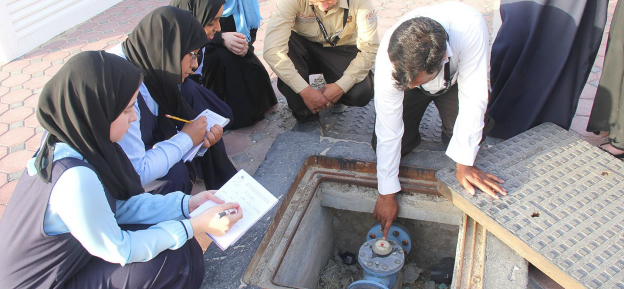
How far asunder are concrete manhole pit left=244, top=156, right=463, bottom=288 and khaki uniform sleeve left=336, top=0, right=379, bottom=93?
0.70m

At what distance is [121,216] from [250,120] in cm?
173

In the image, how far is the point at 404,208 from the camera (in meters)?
2.78

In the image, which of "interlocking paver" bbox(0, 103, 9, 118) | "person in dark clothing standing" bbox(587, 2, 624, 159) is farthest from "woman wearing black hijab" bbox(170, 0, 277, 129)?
"person in dark clothing standing" bbox(587, 2, 624, 159)

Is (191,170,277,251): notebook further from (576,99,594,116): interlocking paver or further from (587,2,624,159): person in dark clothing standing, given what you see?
(576,99,594,116): interlocking paver

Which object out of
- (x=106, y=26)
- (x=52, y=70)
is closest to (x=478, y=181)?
(x=52, y=70)

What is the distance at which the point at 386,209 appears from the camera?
261cm

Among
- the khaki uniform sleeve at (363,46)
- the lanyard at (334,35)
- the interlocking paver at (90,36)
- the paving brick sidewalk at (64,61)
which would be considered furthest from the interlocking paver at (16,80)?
the khaki uniform sleeve at (363,46)

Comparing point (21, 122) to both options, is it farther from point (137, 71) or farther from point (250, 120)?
point (137, 71)

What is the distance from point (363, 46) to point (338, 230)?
1.32 metres

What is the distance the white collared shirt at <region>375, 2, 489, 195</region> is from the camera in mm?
2201

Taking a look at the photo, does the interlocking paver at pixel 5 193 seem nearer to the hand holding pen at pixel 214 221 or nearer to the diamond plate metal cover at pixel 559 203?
the hand holding pen at pixel 214 221

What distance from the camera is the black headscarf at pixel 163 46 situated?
2.45 m

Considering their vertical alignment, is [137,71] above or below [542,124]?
above

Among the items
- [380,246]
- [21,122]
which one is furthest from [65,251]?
[21,122]
